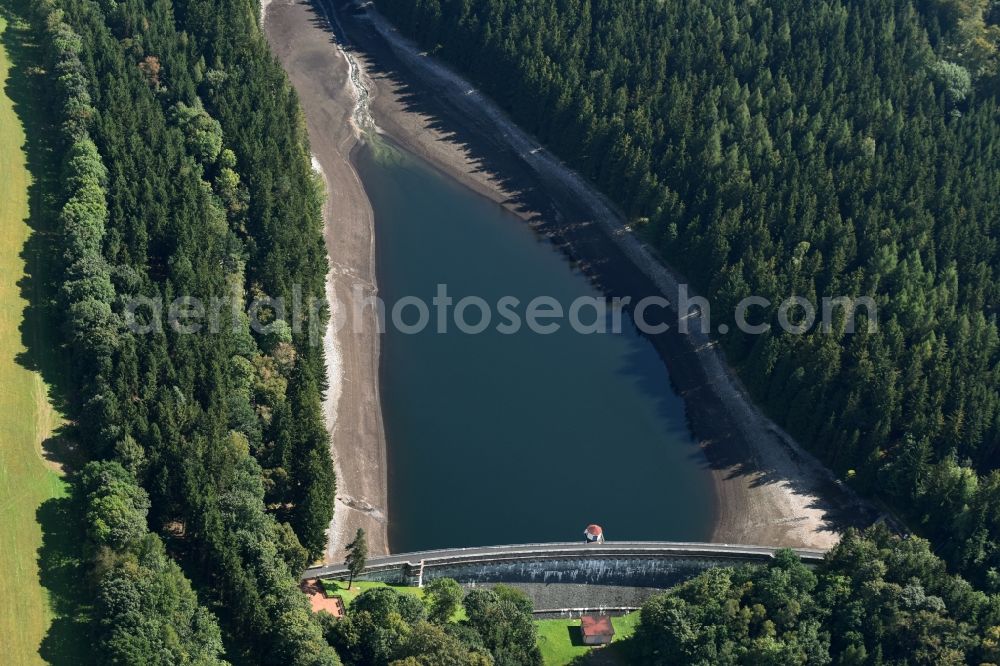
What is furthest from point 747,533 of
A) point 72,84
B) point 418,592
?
point 72,84

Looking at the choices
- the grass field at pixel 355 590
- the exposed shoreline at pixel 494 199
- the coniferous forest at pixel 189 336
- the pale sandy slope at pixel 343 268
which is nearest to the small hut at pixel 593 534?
the exposed shoreline at pixel 494 199

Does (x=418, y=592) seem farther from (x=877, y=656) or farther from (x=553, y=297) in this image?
(x=553, y=297)

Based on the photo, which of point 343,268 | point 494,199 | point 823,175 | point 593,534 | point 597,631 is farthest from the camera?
point 494,199

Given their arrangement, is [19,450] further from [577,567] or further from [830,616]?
[830,616]

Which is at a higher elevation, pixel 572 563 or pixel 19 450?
pixel 19 450

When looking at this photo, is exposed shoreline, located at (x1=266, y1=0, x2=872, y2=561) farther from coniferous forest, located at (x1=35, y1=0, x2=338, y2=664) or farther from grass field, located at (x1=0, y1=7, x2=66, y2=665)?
grass field, located at (x1=0, y1=7, x2=66, y2=665)

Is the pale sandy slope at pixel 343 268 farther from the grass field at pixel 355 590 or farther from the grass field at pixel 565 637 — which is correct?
the grass field at pixel 565 637

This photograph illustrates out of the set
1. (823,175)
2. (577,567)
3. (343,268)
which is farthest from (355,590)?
(823,175)
